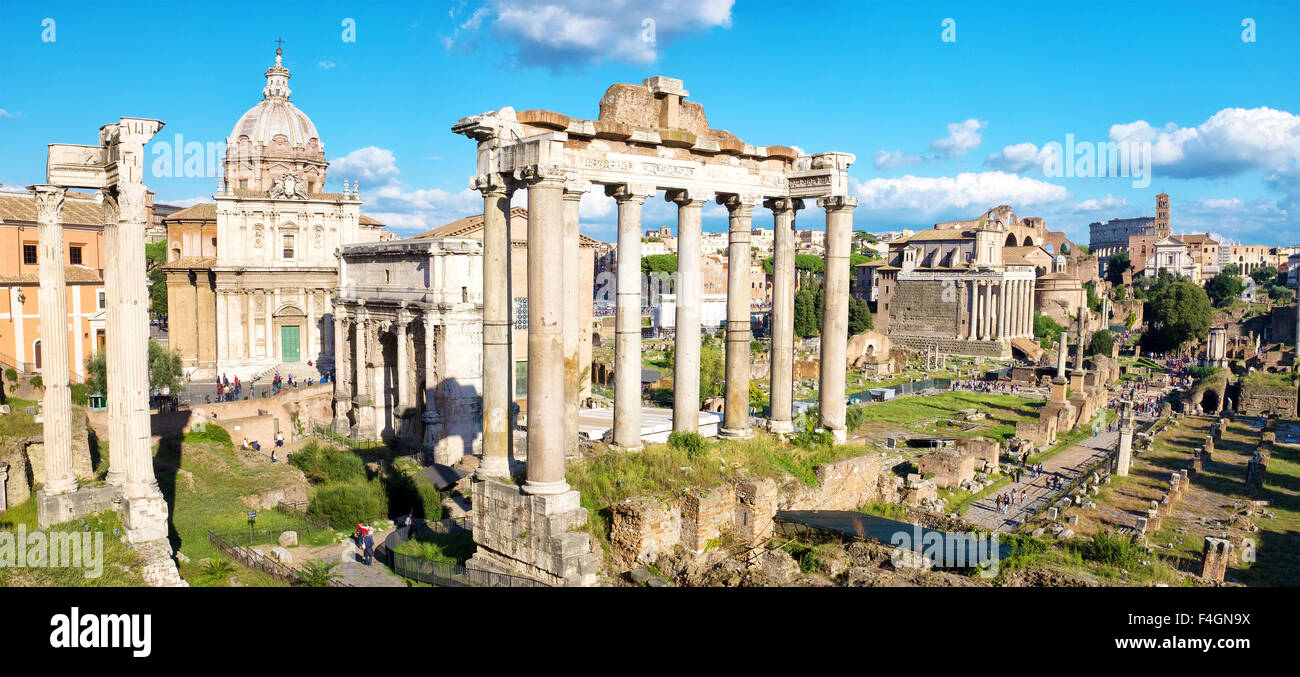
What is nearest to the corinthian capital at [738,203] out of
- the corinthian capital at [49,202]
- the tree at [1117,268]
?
the corinthian capital at [49,202]

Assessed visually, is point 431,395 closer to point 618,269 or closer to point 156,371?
point 156,371

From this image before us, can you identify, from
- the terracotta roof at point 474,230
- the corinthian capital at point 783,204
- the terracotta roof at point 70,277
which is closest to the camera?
the corinthian capital at point 783,204

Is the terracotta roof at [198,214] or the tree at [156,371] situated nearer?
the tree at [156,371]

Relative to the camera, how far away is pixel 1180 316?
2889 inches

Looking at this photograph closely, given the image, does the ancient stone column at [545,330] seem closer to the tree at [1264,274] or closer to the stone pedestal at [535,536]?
the stone pedestal at [535,536]

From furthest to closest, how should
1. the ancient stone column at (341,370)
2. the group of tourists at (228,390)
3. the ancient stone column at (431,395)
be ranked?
the group of tourists at (228,390)
the ancient stone column at (341,370)
the ancient stone column at (431,395)

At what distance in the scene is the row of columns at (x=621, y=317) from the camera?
1112 cm

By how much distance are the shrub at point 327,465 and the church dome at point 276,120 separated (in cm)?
2187

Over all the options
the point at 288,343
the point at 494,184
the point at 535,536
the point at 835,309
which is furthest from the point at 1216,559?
the point at 288,343

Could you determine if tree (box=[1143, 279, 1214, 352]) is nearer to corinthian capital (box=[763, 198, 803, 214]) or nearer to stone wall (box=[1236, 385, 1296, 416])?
stone wall (box=[1236, 385, 1296, 416])

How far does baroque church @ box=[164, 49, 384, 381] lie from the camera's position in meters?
38.5

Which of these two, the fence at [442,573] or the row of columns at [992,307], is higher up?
the row of columns at [992,307]

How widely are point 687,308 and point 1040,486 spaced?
65.7 ft
